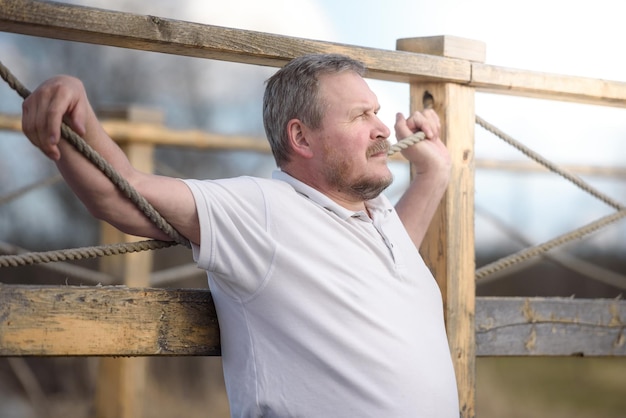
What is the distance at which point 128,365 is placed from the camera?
101 inches

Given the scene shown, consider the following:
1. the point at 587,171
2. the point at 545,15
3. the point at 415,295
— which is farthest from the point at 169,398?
the point at 545,15

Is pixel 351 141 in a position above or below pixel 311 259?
above

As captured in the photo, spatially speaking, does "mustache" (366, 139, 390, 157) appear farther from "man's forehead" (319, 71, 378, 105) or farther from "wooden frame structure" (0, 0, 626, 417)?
"wooden frame structure" (0, 0, 626, 417)

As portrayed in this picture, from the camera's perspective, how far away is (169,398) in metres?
3.75

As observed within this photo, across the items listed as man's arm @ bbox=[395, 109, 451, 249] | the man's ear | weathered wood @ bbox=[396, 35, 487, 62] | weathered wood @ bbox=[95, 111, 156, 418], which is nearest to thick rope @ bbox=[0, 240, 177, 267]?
the man's ear

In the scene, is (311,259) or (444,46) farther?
(444,46)

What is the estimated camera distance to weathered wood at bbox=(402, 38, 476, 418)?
171cm

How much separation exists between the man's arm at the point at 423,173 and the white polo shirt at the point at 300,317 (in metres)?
0.29

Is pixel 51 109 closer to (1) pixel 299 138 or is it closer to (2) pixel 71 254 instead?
(2) pixel 71 254

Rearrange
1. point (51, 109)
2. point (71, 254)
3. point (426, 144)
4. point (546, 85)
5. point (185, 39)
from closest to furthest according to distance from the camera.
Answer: point (51, 109) < point (71, 254) < point (185, 39) < point (426, 144) < point (546, 85)

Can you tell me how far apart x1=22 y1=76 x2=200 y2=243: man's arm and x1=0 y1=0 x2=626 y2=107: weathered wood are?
6.8 inches

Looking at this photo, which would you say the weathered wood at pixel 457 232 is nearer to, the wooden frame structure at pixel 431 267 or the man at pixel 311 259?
the wooden frame structure at pixel 431 267

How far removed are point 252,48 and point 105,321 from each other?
508mm

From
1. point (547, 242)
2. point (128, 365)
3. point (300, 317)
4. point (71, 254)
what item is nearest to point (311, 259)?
point (300, 317)
